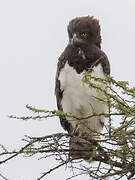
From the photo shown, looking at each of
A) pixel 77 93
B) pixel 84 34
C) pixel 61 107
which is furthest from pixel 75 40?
pixel 61 107

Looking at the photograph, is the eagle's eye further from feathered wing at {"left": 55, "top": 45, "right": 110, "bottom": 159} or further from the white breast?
the white breast

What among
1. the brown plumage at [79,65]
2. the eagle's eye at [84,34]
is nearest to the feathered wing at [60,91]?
the brown plumage at [79,65]

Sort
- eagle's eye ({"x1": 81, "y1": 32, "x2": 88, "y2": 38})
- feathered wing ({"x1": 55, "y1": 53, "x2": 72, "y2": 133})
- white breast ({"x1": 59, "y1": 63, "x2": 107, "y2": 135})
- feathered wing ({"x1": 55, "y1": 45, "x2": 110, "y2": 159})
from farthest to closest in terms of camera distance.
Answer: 1. eagle's eye ({"x1": 81, "y1": 32, "x2": 88, "y2": 38})
2. feathered wing ({"x1": 55, "y1": 53, "x2": 72, "y2": 133})
3. white breast ({"x1": 59, "y1": 63, "x2": 107, "y2": 135})
4. feathered wing ({"x1": 55, "y1": 45, "x2": 110, "y2": 159})

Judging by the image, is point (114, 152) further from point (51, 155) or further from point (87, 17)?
point (87, 17)

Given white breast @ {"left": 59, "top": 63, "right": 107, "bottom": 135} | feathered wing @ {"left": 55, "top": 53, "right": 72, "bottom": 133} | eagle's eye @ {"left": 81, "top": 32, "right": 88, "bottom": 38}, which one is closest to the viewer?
white breast @ {"left": 59, "top": 63, "right": 107, "bottom": 135}

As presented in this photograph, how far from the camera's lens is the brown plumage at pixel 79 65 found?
19.4 feet

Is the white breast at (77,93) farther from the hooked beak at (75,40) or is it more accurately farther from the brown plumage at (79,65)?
the hooked beak at (75,40)

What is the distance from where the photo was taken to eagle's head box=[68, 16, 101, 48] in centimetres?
615

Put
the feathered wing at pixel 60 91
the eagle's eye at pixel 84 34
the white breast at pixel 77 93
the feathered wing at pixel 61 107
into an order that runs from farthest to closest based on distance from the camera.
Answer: the eagle's eye at pixel 84 34
the feathered wing at pixel 60 91
the white breast at pixel 77 93
the feathered wing at pixel 61 107

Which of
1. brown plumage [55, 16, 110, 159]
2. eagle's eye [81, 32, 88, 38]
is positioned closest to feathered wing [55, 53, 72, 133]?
brown plumage [55, 16, 110, 159]

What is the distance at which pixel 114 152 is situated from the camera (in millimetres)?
3822

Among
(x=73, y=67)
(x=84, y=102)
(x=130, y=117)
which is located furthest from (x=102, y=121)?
(x=130, y=117)

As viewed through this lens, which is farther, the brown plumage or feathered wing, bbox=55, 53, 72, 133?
feathered wing, bbox=55, 53, 72, 133

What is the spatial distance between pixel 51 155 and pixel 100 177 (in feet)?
1.66
